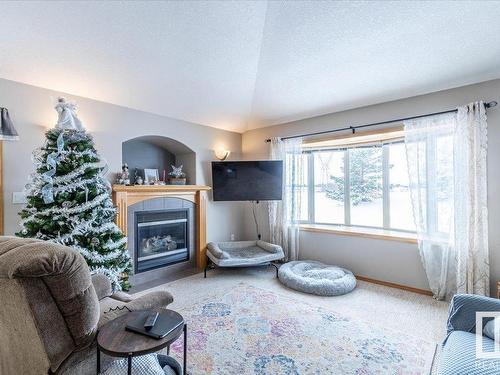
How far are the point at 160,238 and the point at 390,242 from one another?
3322 mm

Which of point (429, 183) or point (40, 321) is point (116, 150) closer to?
point (40, 321)

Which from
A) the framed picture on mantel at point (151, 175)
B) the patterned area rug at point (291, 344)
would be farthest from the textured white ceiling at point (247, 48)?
the patterned area rug at point (291, 344)

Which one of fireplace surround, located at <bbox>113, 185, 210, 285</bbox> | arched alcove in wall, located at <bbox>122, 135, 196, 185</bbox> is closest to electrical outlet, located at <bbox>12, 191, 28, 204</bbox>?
fireplace surround, located at <bbox>113, 185, 210, 285</bbox>

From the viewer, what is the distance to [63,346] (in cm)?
129

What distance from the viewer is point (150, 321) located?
1.44 m

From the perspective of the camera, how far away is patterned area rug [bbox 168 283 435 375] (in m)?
1.91

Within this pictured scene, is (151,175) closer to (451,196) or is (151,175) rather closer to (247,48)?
(247,48)

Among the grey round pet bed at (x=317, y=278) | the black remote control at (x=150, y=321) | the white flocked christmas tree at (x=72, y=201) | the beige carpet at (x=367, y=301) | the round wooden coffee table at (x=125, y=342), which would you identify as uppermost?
the white flocked christmas tree at (x=72, y=201)

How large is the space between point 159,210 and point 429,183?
357cm

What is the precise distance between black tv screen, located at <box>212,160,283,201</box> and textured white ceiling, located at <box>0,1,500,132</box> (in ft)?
4.03

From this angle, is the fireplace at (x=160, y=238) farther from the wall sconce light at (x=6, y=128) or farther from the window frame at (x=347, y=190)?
the window frame at (x=347, y=190)

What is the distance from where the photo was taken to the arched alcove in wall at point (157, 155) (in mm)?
4078

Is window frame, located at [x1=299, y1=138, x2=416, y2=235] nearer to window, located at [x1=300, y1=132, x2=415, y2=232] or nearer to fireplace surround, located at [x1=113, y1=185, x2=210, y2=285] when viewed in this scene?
window, located at [x1=300, y1=132, x2=415, y2=232]

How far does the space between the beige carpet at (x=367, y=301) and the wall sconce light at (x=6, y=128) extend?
235 centimetres
